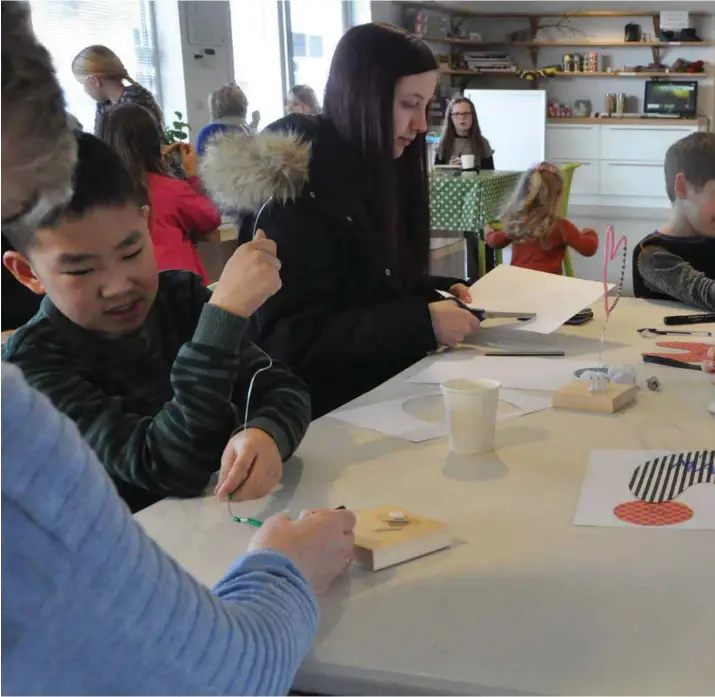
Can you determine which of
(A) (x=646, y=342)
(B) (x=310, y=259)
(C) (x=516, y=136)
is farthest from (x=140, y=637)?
(C) (x=516, y=136)

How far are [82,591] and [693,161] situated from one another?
2.22m

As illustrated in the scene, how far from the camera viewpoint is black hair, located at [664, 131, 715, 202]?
2.32 metres

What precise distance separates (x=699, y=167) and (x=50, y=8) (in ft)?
12.4

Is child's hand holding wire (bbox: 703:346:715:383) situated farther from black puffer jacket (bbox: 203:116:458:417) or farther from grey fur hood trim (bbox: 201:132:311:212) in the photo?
grey fur hood trim (bbox: 201:132:311:212)

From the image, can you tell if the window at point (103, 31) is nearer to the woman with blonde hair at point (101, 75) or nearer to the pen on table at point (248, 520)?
the woman with blonde hair at point (101, 75)

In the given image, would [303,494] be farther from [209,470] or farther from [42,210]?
[42,210]

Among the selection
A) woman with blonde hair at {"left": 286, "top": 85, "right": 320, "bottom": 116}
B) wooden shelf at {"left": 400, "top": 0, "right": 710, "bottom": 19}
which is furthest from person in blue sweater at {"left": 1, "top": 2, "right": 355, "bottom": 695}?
wooden shelf at {"left": 400, "top": 0, "right": 710, "bottom": 19}

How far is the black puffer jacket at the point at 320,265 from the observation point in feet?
5.11

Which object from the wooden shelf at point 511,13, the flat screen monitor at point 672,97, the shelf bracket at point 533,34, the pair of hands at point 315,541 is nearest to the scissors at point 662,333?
the pair of hands at point 315,541

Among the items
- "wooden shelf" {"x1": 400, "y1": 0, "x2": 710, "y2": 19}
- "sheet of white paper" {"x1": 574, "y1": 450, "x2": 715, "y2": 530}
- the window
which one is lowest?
"sheet of white paper" {"x1": 574, "y1": 450, "x2": 715, "y2": 530}

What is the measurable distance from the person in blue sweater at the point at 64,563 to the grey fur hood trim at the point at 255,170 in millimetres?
962

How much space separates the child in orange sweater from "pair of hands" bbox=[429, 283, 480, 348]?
174 cm

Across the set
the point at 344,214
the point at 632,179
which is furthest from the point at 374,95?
the point at 632,179

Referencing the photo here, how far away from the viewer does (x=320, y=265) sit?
5.25 feet
